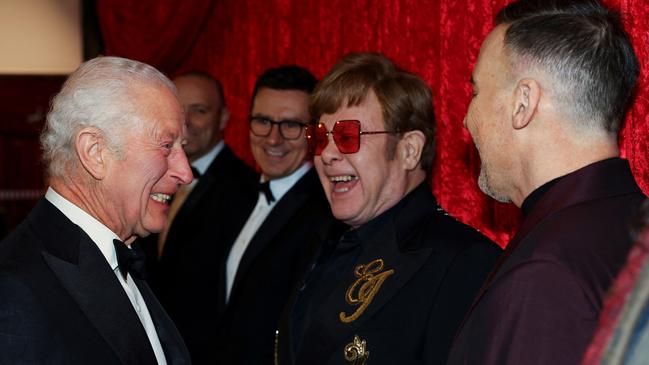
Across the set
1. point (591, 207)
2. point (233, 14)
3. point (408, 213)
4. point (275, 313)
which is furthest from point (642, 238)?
point (233, 14)

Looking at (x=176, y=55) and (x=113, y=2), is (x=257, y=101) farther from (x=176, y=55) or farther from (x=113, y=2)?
(x=113, y=2)

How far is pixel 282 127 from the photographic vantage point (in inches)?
144

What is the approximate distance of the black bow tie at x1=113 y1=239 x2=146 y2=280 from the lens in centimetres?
194

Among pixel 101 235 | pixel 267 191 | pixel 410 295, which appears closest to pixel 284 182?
pixel 267 191

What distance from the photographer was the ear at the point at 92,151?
190cm

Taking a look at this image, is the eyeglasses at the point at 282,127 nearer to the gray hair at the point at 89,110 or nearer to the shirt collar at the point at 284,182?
the shirt collar at the point at 284,182

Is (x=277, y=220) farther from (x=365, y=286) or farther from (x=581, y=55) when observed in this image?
(x=581, y=55)

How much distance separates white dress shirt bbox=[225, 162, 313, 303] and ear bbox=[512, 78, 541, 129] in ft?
6.40

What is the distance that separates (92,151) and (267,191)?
165cm

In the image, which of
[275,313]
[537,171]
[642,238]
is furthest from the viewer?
[275,313]

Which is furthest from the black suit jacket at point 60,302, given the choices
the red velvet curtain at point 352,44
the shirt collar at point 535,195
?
the red velvet curtain at point 352,44

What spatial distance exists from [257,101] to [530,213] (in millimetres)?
2339

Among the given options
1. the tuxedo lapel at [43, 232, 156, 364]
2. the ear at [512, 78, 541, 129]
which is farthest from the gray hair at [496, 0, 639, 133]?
the tuxedo lapel at [43, 232, 156, 364]

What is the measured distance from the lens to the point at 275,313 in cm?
307
